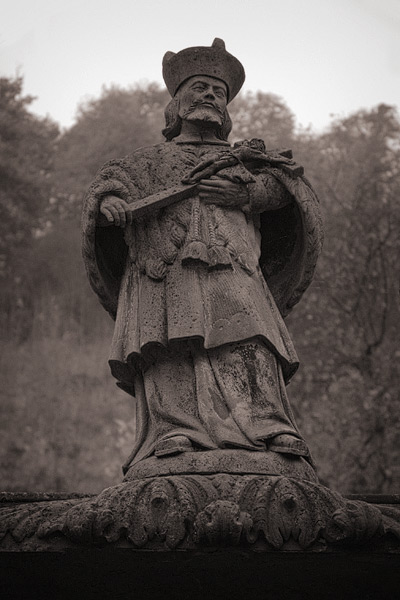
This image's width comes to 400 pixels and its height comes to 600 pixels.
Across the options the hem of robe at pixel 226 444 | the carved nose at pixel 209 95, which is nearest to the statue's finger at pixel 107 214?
the carved nose at pixel 209 95

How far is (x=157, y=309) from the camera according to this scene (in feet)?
16.5

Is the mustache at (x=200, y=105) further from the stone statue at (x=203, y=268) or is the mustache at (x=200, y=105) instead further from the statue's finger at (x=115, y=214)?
the statue's finger at (x=115, y=214)

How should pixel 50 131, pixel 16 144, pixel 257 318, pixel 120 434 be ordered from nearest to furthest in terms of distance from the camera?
1. pixel 257 318
2. pixel 120 434
3. pixel 16 144
4. pixel 50 131

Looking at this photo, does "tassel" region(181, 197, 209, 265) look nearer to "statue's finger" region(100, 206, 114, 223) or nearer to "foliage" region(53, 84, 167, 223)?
"statue's finger" region(100, 206, 114, 223)

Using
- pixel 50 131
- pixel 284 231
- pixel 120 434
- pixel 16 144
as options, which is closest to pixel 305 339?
pixel 120 434

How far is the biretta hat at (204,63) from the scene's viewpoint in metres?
5.85

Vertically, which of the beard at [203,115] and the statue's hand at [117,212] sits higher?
the beard at [203,115]

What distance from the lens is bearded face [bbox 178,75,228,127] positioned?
229 inches

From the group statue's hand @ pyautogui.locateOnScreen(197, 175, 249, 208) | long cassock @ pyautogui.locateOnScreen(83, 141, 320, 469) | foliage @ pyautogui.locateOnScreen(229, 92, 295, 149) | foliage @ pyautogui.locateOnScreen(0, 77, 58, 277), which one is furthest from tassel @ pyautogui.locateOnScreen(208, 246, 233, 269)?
foliage @ pyautogui.locateOnScreen(0, 77, 58, 277)

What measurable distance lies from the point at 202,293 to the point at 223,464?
3.43 feet

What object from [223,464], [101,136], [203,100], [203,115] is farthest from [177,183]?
[101,136]

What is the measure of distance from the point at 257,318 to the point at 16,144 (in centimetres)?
2200

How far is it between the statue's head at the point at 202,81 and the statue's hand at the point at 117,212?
2.95 ft

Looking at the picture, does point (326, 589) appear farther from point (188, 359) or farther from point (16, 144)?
point (16, 144)
